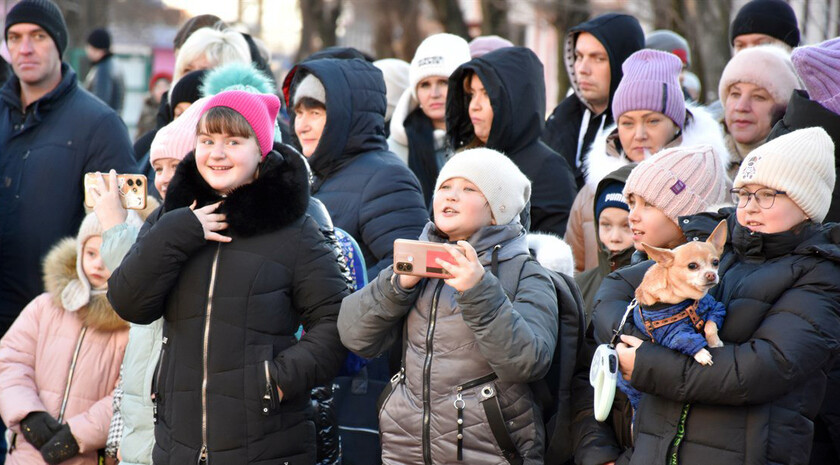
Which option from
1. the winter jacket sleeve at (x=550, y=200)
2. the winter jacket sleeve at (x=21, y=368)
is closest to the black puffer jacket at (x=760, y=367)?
the winter jacket sleeve at (x=550, y=200)

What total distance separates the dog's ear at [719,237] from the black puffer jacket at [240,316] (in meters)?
1.49

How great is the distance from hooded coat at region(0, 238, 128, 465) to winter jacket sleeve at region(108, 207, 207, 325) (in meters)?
0.99

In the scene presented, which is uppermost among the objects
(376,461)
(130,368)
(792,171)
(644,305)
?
(792,171)

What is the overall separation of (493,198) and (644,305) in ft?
2.61

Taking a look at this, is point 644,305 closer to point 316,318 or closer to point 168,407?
point 316,318

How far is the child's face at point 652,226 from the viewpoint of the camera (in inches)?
165

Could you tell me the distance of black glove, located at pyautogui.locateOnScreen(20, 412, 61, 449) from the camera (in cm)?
500

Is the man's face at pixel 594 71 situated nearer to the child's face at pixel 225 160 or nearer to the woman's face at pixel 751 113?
the woman's face at pixel 751 113

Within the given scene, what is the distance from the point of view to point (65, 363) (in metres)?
5.11

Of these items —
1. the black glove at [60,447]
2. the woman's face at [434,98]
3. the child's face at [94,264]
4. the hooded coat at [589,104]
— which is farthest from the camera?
the woman's face at [434,98]

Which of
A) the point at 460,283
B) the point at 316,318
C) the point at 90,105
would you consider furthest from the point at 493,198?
the point at 90,105

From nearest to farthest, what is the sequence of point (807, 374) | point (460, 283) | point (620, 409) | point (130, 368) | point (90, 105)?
1. point (807, 374)
2. point (460, 283)
3. point (620, 409)
4. point (130, 368)
5. point (90, 105)

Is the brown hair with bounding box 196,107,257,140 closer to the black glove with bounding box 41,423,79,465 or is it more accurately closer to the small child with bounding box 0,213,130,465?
the small child with bounding box 0,213,130,465

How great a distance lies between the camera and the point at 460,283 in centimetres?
374
